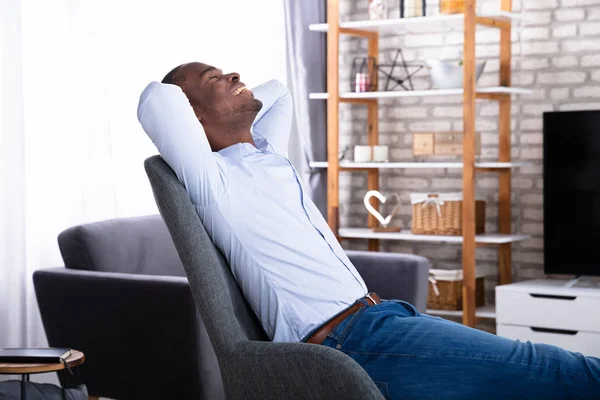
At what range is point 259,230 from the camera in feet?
7.36

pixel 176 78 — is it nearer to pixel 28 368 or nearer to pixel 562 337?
pixel 28 368

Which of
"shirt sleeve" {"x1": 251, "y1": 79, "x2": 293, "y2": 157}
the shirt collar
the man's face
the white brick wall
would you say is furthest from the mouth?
the white brick wall

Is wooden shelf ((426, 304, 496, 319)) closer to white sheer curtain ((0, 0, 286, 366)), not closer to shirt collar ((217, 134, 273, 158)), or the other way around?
white sheer curtain ((0, 0, 286, 366))

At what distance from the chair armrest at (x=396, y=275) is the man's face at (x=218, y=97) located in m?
1.39

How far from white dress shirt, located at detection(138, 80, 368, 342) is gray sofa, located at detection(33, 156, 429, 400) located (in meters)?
0.89

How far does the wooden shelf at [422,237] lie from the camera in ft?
15.1

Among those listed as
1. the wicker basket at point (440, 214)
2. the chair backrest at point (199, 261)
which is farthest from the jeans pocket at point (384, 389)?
the wicker basket at point (440, 214)

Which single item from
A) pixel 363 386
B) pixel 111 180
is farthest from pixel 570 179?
pixel 363 386

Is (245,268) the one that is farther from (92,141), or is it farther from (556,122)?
(556,122)

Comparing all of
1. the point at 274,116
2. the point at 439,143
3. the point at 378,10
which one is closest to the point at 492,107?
the point at 439,143

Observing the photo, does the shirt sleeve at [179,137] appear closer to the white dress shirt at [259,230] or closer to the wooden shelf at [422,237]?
the white dress shirt at [259,230]

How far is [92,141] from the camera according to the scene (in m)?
4.00

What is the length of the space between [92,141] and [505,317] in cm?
208

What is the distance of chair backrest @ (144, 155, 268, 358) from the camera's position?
209 cm
